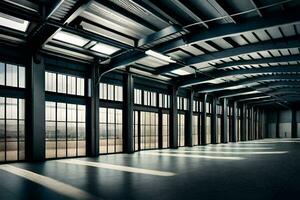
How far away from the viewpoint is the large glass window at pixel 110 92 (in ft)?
70.9

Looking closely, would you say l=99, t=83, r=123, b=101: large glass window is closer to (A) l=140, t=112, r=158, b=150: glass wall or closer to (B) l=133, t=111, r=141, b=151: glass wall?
(B) l=133, t=111, r=141, b=151: glass wall

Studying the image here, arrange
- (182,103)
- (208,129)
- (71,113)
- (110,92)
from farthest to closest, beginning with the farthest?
(208,129), (182,103), (110,92), (71,113)

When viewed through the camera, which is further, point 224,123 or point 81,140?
point 224,123

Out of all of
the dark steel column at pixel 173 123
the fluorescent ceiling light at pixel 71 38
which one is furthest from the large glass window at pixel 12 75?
the dark steel column at pixel 173 123

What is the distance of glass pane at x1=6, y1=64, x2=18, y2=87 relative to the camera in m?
15.7

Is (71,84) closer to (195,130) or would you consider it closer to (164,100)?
(164,100)

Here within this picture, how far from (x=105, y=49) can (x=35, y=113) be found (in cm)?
624

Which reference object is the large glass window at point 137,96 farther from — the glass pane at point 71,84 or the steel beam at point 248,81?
the steel beam at point 248,81

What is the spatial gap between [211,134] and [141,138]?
621 inches

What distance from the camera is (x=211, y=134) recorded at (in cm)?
3791

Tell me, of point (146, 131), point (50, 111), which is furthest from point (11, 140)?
point (146, 131)

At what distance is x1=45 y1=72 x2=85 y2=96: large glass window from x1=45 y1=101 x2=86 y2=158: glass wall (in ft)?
3.12

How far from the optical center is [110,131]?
21.9m

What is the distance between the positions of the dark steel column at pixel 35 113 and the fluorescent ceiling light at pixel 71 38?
190 centimetres
